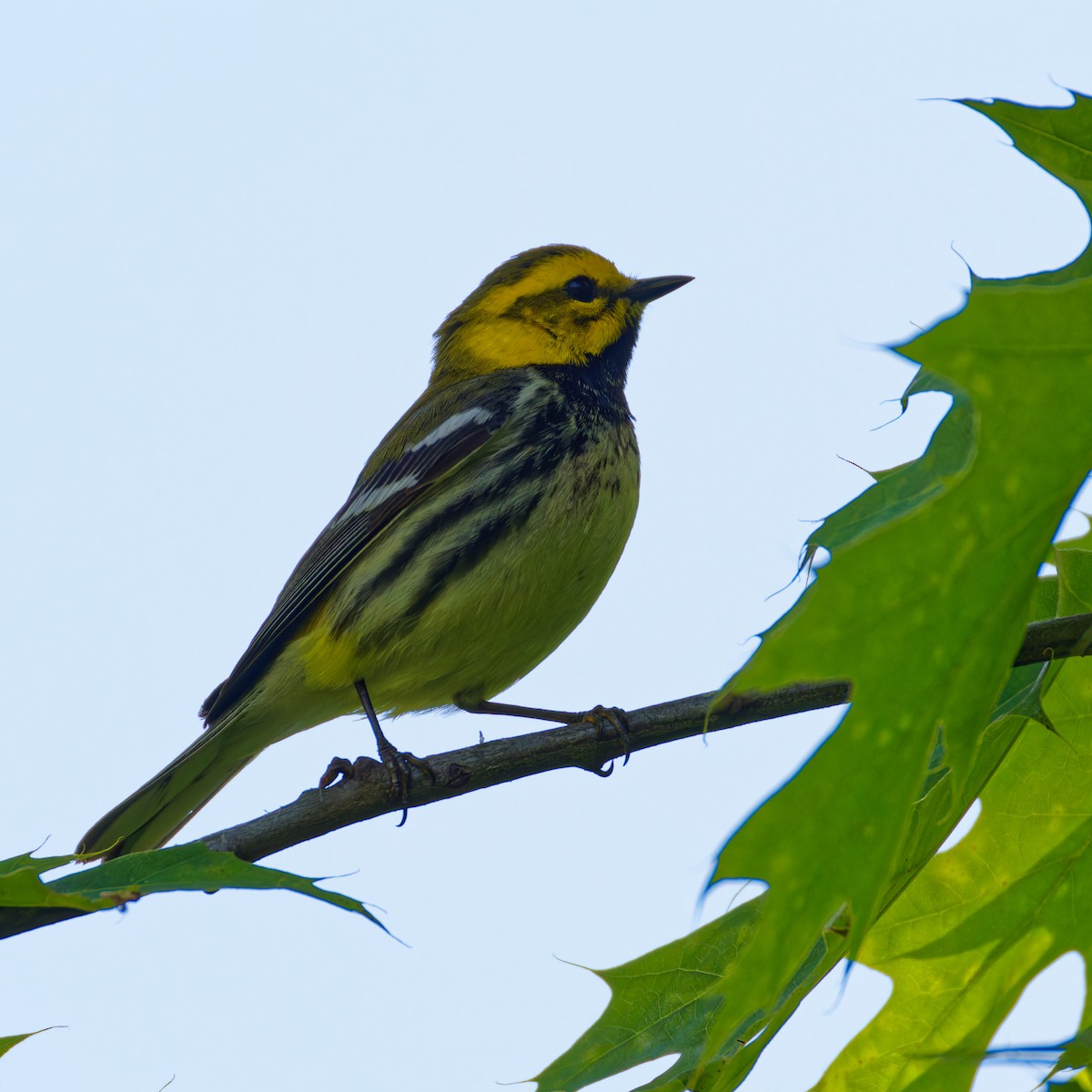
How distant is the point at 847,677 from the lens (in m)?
0.95

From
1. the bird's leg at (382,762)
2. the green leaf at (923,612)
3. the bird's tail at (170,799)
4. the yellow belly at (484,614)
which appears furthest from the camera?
the bird's tail at (170,799)

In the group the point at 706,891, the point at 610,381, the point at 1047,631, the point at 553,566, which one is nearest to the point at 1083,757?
the point at 1047,631

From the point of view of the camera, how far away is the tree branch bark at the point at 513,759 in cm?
205

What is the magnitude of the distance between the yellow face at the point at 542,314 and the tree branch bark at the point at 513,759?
2.80 m

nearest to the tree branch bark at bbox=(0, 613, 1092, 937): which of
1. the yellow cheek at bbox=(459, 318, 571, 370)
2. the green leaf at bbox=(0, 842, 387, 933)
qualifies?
the green leaf at bbox=(0, 842, 387, 933)

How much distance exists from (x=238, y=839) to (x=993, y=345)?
160 centimetres

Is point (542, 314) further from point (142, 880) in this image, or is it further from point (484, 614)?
point (142, 880)

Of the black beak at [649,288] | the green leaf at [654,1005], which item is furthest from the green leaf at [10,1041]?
the black beak at [649,288]

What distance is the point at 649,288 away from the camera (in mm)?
5457

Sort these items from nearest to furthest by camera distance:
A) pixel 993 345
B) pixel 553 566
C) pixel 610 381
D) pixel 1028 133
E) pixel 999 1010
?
pixel 993 345, pixel 1028 133, pixel 999 1010, pixel 553 566, pixel 610 381

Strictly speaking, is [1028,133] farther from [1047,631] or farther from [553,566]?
[553,566]

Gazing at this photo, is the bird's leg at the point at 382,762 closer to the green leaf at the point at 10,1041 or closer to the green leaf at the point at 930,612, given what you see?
the green leaf at the point at 10,1041

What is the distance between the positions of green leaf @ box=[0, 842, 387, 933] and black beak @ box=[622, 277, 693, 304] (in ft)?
13.8

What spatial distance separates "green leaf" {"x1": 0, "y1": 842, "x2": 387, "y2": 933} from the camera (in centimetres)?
133
